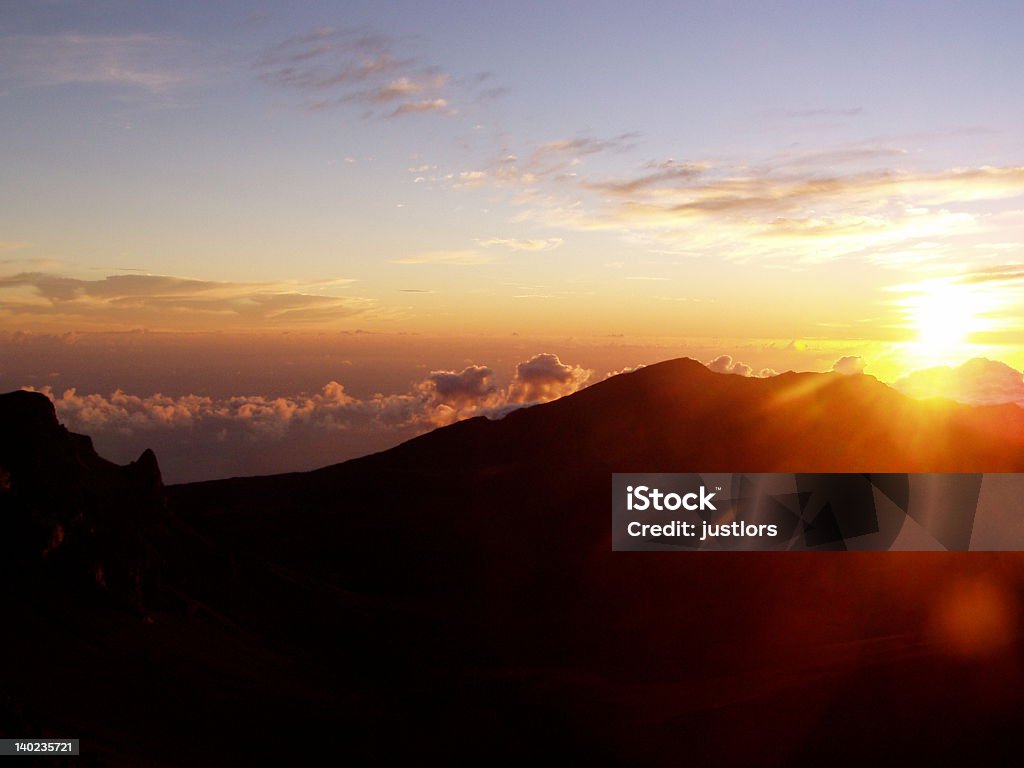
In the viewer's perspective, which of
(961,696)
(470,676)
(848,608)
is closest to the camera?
(961,696)

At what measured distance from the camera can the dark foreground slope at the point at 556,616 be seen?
37219 millimetres

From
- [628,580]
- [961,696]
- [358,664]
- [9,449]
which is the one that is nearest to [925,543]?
[628,580]

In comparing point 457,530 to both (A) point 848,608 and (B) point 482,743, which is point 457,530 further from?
(B) point 482,743

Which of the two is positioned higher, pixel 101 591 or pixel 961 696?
pixel 101 591

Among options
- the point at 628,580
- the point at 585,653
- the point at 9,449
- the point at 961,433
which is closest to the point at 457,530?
Answer: the point at 628,580

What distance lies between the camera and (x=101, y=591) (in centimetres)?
4612

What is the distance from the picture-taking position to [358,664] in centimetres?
5512

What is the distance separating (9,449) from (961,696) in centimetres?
5007

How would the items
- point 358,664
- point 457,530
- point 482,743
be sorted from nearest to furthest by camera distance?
point 482,743
point 358,664
point 457,530

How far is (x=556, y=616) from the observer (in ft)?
242

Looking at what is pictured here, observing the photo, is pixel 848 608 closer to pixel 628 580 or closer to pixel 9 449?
pixel 628 580

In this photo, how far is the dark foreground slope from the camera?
37219 millimetres

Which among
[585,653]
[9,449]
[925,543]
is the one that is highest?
[9,449]

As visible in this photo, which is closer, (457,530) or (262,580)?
(262,580)
